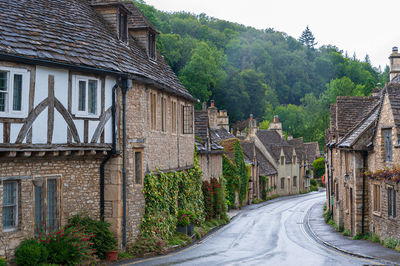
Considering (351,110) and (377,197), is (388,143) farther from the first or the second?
(351,110)

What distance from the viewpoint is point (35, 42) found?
1495 centimetres

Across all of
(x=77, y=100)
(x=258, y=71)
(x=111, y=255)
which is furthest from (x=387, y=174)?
(x=258, y=71)

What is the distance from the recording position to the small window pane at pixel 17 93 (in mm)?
14164

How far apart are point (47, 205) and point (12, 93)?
3.73 m

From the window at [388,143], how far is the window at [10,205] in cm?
1519

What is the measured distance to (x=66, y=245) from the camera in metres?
14.8

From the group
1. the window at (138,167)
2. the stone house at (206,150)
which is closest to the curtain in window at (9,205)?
the window at (138,167)

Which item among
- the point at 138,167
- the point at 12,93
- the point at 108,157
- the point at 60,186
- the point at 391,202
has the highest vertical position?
the point at 12,93

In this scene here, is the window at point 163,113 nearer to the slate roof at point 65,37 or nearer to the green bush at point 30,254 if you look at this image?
the slate roof at point 65,37

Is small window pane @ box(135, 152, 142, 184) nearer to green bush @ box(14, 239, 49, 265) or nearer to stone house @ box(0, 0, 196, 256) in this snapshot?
stone house @ box(0, 0, 196, 256)

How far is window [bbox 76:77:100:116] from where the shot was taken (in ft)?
52.8

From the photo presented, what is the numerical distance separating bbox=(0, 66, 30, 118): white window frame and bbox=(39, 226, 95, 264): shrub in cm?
366

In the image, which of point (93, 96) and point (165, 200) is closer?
point (93, 96)

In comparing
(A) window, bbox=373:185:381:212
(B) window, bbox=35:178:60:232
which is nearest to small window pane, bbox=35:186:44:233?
(B) window, bbox=35:178:60:232
